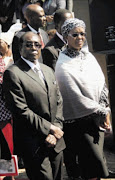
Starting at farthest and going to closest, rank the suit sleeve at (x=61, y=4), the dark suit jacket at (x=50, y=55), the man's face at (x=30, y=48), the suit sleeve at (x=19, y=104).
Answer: the suit sleeve at (x=61, y=4) → the dark suit jacket at (x=50, y=55) → the man's face at (x=30, y=48) → the suit sleeve at (x=19, y=104)

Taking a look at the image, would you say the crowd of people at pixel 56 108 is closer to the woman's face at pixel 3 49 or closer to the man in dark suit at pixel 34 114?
the man in dark suit at pixel 34 114

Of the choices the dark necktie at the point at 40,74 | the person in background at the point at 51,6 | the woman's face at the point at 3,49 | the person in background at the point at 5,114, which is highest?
the person in background at the point at 51,6

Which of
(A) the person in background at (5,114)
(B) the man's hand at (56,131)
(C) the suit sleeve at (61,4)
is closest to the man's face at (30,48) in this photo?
(B) the man's hand at (56,131)

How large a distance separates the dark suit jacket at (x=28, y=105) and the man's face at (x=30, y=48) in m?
0.09

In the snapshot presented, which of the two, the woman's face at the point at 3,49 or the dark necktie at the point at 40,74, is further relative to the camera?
the woman's face at the point at 3,49

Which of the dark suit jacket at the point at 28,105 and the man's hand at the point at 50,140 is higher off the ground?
the dark suit jacket at the point at 28,105

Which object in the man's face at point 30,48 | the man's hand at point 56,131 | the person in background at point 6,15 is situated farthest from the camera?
the person in background at point 6,15

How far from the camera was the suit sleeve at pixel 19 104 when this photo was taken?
396cm

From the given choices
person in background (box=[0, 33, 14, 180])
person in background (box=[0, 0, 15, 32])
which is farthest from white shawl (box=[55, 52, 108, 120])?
person in background (box=[0, 0, 15, 32])

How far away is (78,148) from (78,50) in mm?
1054

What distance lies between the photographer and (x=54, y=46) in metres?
5.39

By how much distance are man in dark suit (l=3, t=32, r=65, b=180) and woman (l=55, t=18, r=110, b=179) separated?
0.36 m

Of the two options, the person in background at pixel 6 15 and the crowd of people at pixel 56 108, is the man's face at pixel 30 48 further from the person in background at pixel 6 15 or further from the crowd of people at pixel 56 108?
the person in background at pixel 6 15

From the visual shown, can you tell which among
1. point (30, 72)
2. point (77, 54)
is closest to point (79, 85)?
point (77, 54)
